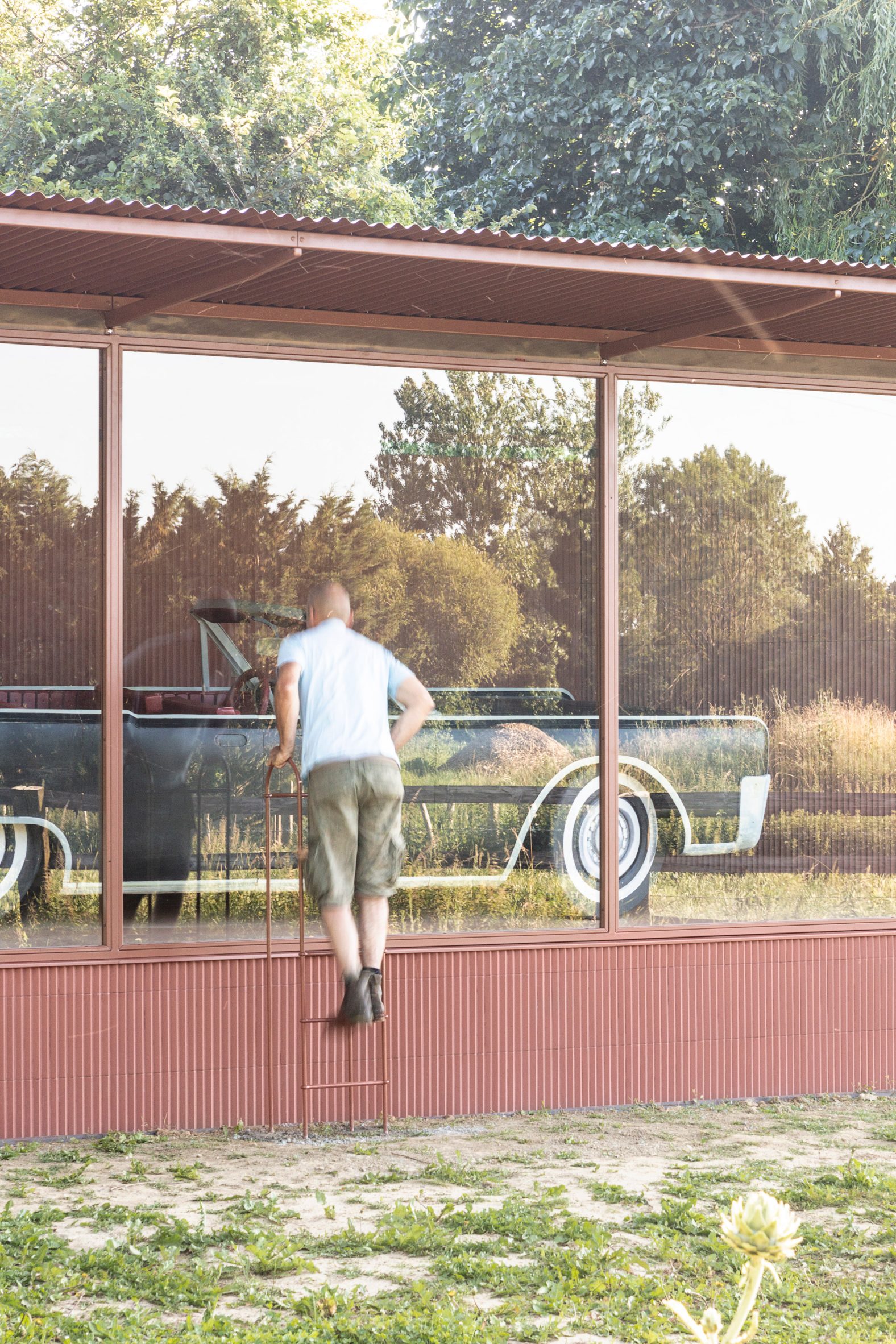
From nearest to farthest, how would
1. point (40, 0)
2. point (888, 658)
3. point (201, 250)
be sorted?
point (201, 250) < point (888, 658) < point (40, 0)

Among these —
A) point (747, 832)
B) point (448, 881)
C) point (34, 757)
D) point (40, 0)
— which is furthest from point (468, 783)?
point (40, 0)

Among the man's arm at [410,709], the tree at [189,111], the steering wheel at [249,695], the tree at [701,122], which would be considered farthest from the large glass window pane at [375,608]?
the tree at [189,111]

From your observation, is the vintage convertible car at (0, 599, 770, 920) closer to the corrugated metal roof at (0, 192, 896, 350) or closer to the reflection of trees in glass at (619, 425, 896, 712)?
the reflection of trees in glass at (619, 425, 896, 712)

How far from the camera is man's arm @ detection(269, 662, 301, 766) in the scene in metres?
5.59

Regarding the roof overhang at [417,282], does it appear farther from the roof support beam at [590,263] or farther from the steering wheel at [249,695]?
the steering wheel at [249,695]

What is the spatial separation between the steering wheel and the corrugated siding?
1015 millimetres

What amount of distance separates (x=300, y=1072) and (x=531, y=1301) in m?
2.14

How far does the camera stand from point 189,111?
1966cm

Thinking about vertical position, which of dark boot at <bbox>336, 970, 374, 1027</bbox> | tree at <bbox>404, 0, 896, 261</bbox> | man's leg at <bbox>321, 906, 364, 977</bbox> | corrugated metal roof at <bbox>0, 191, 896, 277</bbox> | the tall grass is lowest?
dark boot at <bbox>336, 970, 374, 1027</bbox>

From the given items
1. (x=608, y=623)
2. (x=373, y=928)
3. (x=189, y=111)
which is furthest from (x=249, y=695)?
(x=189, y=111)

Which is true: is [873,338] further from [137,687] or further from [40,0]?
[40,0]

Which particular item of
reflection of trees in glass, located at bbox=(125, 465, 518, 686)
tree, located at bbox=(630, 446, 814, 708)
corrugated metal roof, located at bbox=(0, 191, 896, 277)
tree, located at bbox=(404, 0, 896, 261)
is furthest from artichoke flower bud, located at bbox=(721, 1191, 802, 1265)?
tree, located at bbox=(404, 0, 896, 261)

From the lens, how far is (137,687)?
235 inches

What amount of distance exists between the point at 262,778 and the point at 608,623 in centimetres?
166
